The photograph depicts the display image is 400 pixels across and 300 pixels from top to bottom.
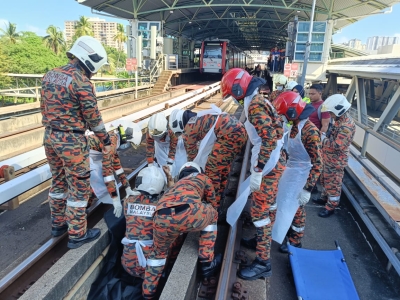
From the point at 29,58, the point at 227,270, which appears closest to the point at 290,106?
the point at 227,270

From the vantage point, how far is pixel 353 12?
2008cm

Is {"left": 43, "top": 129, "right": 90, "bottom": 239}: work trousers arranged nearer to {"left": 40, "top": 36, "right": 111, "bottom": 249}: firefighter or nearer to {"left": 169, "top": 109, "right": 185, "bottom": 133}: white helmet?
{"left": 40, "top": 36, "right": 111, "bottom": 249}: firefighter

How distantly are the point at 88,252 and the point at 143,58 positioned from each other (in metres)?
18.7

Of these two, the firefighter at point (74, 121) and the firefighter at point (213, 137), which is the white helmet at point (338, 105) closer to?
the firefighter at point (213, 137)

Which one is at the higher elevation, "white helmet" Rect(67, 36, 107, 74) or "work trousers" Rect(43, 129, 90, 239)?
"white helmet" Rect(67, 36, 107, 74)

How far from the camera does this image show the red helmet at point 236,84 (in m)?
2.85

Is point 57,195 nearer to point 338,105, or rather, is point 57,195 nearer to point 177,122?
point 177,122

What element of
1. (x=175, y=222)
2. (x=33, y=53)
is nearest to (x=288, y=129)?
(x=175, y=222)

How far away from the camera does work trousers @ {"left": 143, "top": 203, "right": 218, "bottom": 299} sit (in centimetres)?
243

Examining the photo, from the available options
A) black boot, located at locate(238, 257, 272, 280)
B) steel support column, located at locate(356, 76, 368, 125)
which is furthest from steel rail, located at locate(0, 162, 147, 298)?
steel support column, located at locate(356, 76, 368, 125)

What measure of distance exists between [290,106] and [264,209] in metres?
1.18

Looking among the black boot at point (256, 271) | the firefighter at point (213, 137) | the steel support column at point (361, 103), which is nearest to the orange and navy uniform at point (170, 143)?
the firefighter at point (213, 137)

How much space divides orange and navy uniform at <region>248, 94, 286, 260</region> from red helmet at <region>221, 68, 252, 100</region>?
0.49ft

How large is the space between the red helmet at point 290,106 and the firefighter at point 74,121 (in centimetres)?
195
